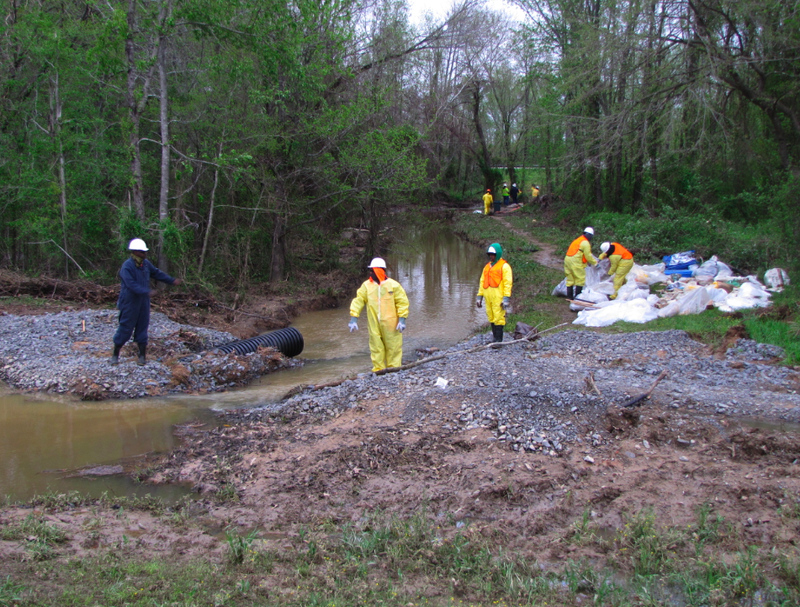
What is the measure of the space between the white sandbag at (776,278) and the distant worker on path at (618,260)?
8.64 feet

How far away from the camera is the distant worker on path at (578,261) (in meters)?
13.0

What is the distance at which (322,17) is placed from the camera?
47.8 feet

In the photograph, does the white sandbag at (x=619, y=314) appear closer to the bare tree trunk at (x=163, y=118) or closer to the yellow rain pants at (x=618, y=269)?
the yellow rain pants at (x=618, y=269)

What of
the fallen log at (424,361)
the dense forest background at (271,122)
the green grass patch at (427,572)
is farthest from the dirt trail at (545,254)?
the green grass patch at (427,572)

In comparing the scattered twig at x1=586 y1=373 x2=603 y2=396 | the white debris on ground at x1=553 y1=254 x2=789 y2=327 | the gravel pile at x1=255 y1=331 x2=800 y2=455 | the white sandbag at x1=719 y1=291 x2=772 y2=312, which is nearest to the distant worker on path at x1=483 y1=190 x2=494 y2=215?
the white debris on ground at x1=553 y1=254 x2=789 y2=327

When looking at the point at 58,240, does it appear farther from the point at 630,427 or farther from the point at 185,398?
the point at 630,427

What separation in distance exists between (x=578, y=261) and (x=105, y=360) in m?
9.95

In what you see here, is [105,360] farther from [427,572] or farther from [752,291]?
[752,291]

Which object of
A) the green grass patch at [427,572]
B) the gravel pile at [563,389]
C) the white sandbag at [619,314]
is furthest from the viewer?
the white sandbag at [619,314]

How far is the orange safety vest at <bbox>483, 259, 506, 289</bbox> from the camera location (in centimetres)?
948

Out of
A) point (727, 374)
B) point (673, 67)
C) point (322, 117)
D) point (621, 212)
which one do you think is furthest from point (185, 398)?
point (621, 212)

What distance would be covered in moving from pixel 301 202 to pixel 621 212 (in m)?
15.0

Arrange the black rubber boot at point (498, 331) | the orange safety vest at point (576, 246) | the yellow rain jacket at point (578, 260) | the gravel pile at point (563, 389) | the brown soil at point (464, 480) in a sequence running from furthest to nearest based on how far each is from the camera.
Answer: the orange safety vest at point (576, 246) → the yellow rain jacket at point (578, 260) → the black rubber boot at point (498, 331) → the gravel pile at point (563, 389) → the brown soil at point (464, 480)

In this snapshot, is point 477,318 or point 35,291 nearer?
point 35,291
